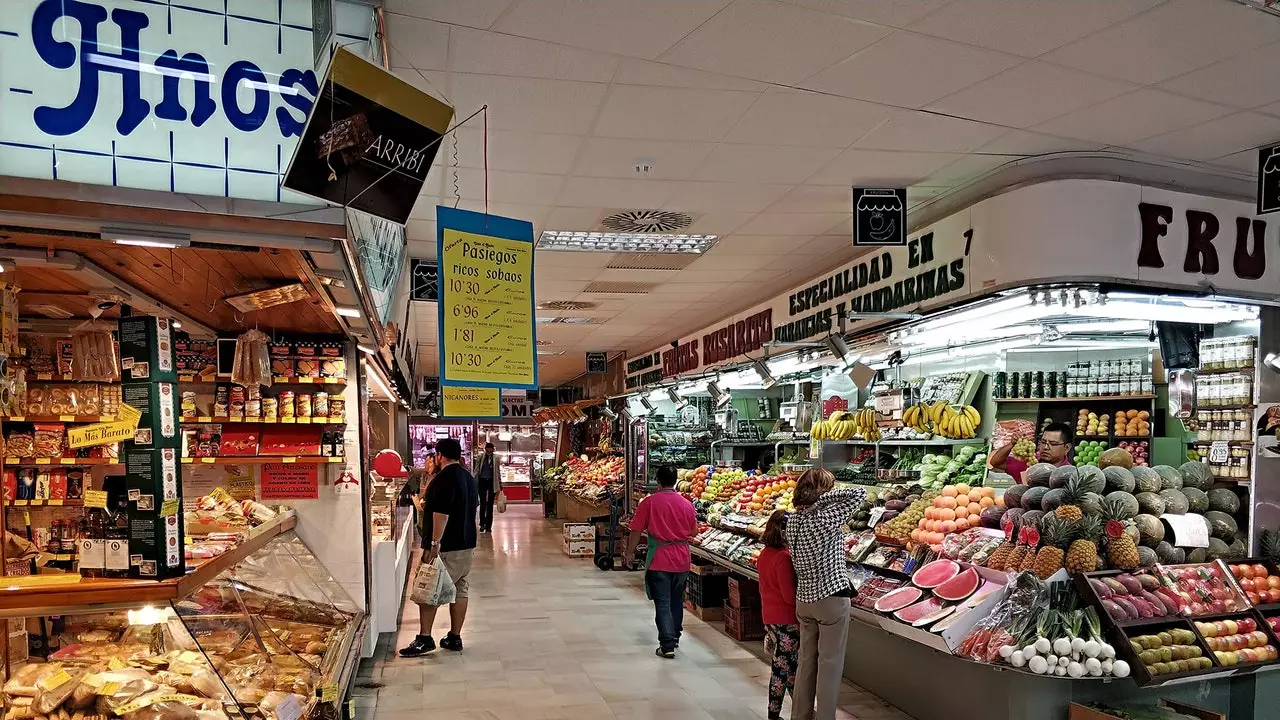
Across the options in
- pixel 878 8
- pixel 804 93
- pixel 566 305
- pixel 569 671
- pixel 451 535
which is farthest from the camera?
pixel 566 305

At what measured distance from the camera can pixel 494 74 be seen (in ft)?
12.8

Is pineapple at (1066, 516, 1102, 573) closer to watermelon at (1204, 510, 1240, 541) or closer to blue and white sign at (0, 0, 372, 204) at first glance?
watermelon at (1204, 510, 1240, 541)

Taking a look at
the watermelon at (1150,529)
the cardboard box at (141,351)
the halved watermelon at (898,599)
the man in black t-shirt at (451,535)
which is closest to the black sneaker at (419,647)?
the man in black t-shirt at (451,535)

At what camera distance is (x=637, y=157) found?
16.6 ft

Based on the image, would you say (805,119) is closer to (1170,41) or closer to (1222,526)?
(1170,41)

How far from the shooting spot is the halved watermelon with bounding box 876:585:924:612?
18.5ft

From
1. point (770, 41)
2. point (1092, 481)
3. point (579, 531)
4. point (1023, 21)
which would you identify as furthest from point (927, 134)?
point (579, 531)

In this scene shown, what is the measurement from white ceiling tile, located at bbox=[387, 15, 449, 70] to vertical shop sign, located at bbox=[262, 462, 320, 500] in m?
3.61

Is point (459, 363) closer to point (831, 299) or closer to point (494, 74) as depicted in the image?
point (494, 74)

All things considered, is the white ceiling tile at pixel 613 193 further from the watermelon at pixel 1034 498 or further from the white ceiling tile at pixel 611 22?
the watermelon at pixel 1034 498

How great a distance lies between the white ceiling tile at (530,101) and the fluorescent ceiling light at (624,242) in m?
2.40

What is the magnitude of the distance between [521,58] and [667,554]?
497cm

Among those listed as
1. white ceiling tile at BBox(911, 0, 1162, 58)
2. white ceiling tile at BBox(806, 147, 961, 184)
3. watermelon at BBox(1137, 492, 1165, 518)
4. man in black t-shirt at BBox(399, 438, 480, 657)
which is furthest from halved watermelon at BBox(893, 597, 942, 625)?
man in black t-shirt at BBox(399, 438, 480, 657)

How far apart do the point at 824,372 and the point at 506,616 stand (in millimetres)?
4994
